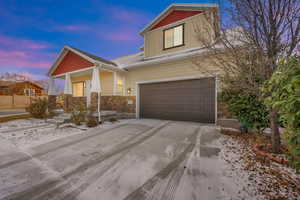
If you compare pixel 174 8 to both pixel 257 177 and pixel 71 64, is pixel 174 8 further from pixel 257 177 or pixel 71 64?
pixel 257 177

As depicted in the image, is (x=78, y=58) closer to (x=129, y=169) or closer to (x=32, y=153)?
(x=32, y=153)

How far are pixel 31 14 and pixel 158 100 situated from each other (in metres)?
16.4

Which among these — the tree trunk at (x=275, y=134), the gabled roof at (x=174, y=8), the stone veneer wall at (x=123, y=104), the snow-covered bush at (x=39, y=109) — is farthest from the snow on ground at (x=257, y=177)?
the snow-covered bush at (x=39, y=109)

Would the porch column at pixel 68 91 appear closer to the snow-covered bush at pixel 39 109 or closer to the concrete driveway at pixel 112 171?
the snow-covered bush at pixel 39 109

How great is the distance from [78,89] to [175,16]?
30.8 feet

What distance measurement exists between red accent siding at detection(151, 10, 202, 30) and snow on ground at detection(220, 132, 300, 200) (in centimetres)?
750

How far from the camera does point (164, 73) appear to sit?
684 centimetres

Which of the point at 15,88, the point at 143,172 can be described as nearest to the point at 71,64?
the point at 143,172

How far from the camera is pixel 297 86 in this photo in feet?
4.00

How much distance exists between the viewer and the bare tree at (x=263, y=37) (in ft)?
7.72

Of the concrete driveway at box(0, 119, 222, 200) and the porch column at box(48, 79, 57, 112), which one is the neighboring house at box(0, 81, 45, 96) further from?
the concrete driveway at box(0, 119, 222, 200)

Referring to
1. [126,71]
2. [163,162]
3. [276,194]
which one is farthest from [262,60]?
[126,71]

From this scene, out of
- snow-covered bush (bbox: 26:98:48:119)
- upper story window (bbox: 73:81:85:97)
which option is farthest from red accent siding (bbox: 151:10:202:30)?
snow-covered bush (bbox: 26:98:48:119)

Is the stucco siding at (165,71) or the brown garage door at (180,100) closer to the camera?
the brown garage door at (180,100)
